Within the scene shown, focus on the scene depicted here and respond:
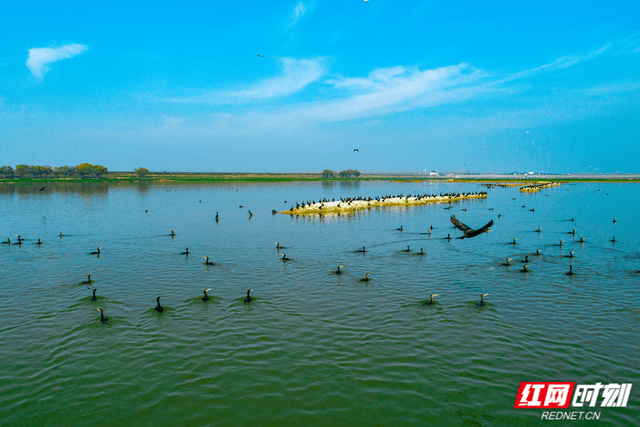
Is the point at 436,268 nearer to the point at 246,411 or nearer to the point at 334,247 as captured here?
the point at 334,247

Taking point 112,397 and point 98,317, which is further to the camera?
point 98,317

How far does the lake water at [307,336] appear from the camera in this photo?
10.4 m

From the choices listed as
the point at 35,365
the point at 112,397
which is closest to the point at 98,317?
the point at 35,365

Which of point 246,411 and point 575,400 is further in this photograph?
point 575,400

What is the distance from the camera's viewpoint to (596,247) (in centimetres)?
3284

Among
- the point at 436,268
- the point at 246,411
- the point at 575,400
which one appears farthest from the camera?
the point at 436,268

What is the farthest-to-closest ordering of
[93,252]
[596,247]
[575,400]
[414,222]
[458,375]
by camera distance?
[414,222], [596,247], [93,252], [458,375], [575,400]

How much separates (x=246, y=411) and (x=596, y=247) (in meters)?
36.6

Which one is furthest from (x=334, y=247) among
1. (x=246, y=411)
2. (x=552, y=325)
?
(x=246, y=411)

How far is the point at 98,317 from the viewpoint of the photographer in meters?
16.6

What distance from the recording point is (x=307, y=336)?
48.2 ft

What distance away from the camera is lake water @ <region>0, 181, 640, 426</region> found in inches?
410

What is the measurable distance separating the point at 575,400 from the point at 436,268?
49.4 ft

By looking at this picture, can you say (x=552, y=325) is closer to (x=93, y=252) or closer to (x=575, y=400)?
(x=575, y=400)
